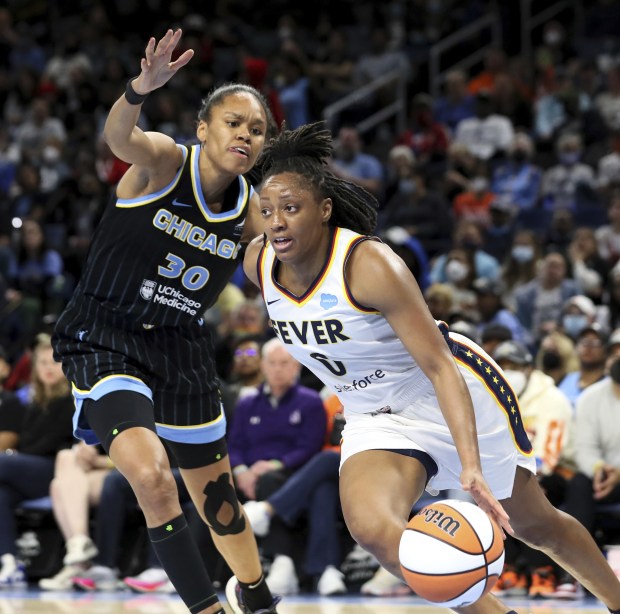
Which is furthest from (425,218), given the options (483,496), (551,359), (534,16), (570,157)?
(483,496)

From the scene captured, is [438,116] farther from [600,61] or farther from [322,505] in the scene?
[322,505]

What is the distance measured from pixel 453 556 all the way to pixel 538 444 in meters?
4.01

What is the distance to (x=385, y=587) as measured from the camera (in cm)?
746

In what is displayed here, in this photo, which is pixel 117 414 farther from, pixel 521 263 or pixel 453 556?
pixel 521 263

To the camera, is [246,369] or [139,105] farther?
[246,369]

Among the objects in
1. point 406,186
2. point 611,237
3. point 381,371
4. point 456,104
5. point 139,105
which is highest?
point 456,104

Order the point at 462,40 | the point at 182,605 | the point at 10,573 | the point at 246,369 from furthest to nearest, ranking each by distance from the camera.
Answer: the point at 462,40 < the point at 246,369 < the point at 10,573 < the point at 182,605

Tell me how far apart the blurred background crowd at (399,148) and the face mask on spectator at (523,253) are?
20 mm

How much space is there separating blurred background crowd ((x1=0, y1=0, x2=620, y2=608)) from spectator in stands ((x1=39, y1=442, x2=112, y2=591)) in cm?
6

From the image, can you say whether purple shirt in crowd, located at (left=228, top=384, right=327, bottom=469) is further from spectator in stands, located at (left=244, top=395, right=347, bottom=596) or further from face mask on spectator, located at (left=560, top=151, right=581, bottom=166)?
face mask on spectator, located at (left=560, top=151, right=581, bottom=166)

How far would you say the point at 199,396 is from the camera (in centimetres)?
516

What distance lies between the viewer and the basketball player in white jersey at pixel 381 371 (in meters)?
4.02

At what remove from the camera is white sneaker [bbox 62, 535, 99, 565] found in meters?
7.86

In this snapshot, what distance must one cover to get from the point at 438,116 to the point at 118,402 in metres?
10.9
